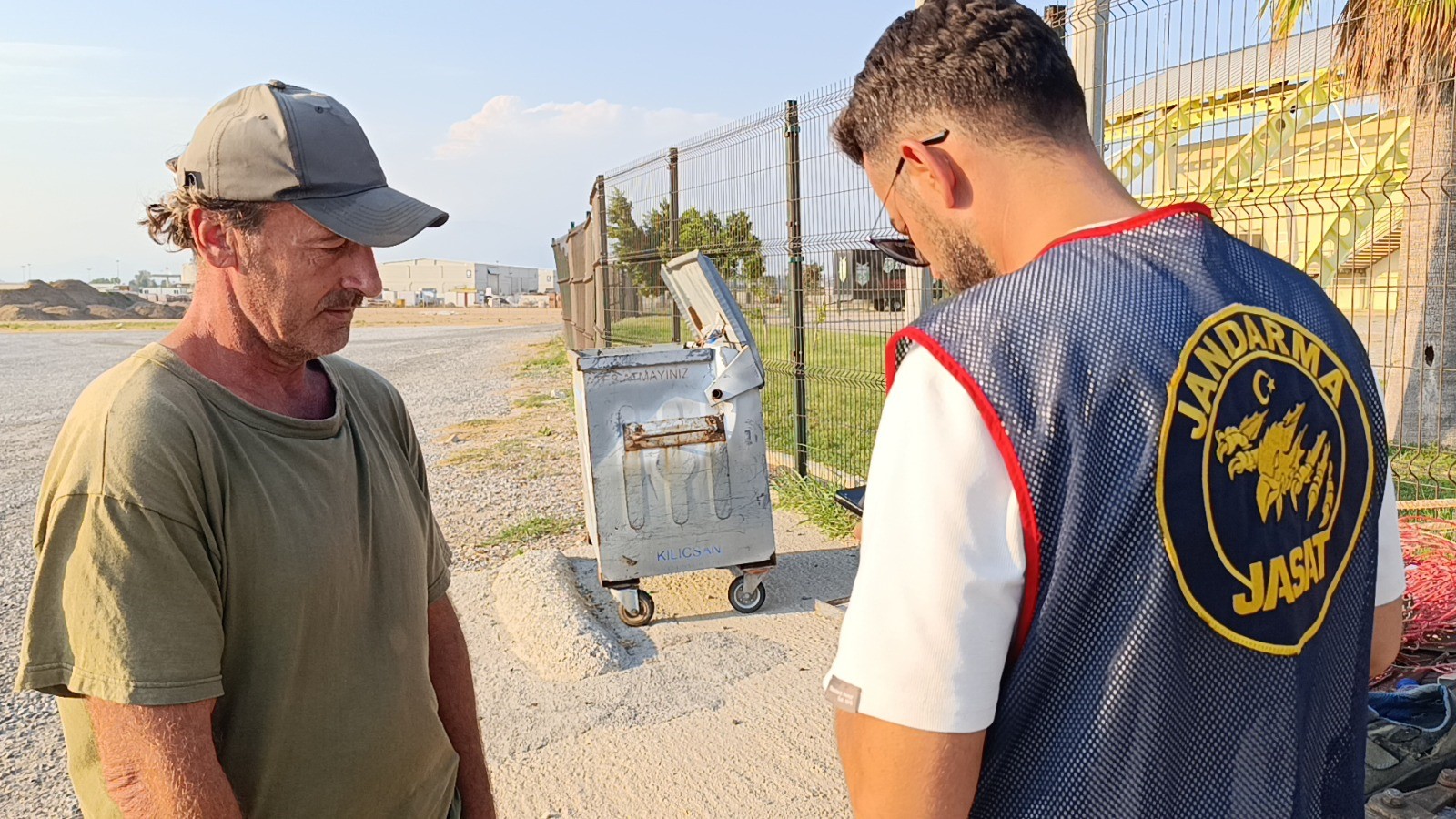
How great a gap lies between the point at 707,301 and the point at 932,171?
14.0ft

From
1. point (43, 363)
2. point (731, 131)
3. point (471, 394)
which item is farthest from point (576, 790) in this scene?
point (43, 363)

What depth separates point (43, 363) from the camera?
23906 millimetres

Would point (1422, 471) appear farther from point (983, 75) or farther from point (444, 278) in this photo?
point (444, 278)

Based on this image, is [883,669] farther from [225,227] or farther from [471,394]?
[471,394]

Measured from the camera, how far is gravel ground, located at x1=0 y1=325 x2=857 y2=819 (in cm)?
367

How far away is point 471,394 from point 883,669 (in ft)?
53.8

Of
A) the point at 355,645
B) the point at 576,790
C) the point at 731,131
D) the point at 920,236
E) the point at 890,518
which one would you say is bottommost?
the point at 576,790

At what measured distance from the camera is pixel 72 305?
214ft

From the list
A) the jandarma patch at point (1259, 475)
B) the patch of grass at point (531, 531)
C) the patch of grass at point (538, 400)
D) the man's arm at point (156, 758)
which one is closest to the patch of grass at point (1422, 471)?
the patch of grass at point (531, 531)

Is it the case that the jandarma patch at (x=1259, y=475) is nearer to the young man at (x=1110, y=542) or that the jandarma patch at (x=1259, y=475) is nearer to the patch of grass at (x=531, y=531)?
the young man at (x=1110, y=542)

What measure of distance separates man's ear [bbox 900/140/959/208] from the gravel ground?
2.66 metres

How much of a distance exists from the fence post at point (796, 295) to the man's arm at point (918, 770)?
252 inches

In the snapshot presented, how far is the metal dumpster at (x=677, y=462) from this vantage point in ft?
17.1

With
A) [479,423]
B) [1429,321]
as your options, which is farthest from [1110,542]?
[479,423]
